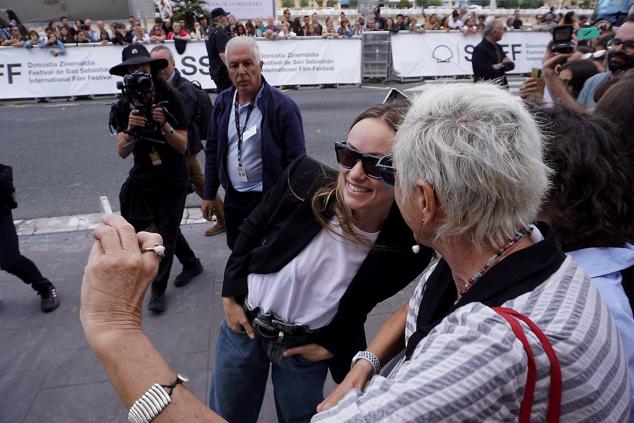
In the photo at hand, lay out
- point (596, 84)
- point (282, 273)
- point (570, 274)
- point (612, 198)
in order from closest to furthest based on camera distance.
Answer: point (570, 274) → point (612, 198) → point (282, 273) → point (596, 84)

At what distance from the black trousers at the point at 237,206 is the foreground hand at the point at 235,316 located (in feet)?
4.33

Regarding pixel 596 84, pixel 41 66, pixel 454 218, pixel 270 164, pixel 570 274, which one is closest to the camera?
pixel 570 274

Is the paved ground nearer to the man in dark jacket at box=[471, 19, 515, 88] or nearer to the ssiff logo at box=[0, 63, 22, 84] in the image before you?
the man in dark jacket at box=[471, 19, 515, 88]

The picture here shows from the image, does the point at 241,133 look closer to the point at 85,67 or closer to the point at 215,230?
the point at 215,230

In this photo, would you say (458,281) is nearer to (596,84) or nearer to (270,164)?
(270,164)

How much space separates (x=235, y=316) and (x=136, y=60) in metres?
2.20

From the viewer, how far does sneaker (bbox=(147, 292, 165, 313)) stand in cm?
329

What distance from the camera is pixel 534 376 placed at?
761 millimetres

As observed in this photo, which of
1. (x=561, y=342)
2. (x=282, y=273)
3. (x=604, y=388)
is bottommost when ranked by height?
(x=282, y=273)

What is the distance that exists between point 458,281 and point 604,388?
1.23 ft

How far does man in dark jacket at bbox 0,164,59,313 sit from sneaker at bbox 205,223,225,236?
5.05 feet

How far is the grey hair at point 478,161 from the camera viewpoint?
94 centimetres

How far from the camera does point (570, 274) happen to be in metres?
0.91

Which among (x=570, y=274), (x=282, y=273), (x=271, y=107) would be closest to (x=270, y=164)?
(x=271, y=107)
